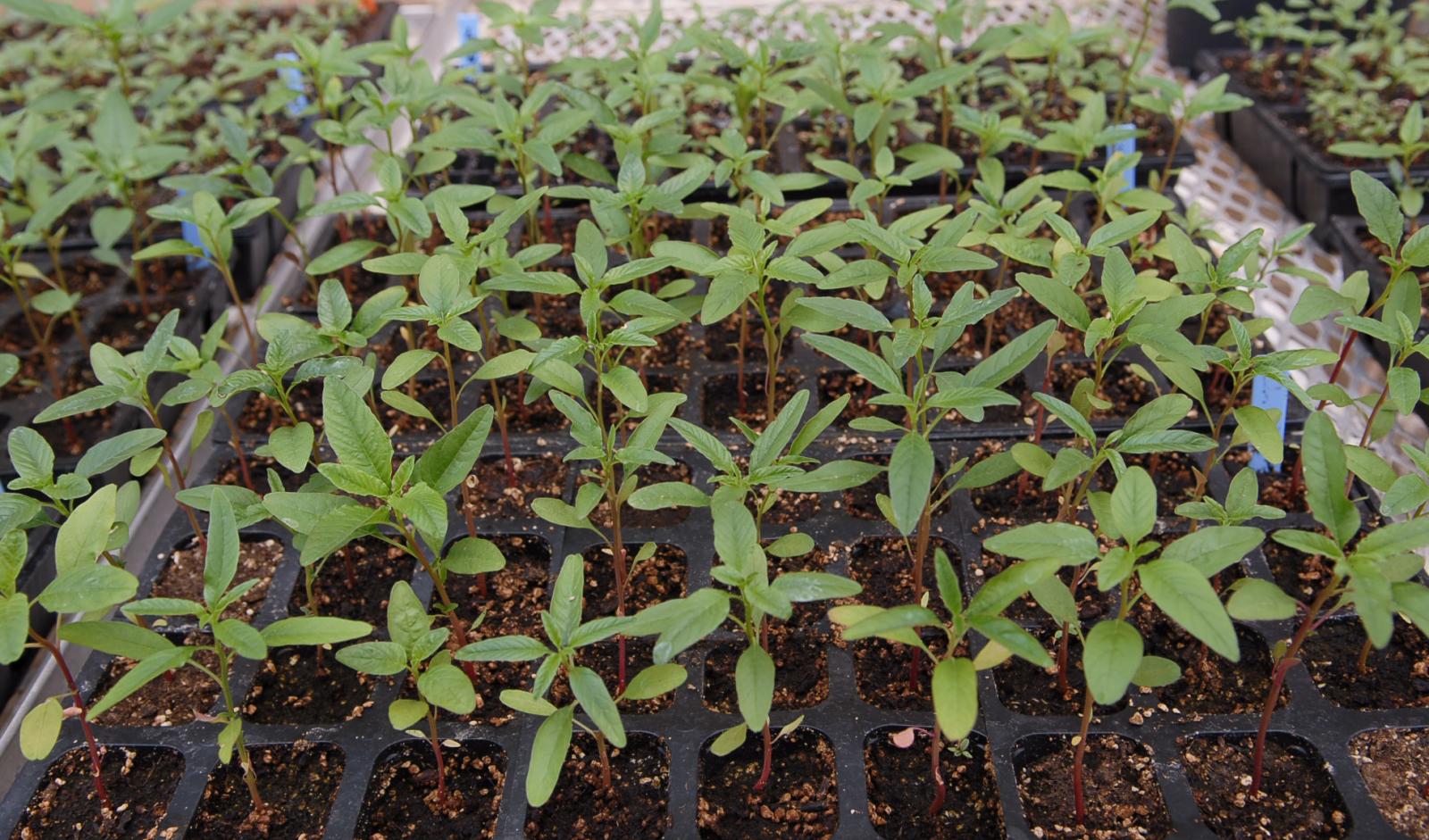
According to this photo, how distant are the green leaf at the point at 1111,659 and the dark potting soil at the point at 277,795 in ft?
2.83

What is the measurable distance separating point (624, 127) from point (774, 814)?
1.14 metres

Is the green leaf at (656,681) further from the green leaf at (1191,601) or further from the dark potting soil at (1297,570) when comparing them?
the dark potting soil at (1297,570)

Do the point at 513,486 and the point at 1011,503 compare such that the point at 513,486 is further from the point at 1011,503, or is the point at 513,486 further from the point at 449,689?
the point at 1011,503

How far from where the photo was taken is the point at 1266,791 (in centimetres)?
126

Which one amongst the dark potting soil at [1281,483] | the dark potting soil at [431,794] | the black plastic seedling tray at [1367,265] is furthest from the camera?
the black plastic seedling tray at [1367,265]

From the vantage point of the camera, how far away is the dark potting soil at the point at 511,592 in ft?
4.85

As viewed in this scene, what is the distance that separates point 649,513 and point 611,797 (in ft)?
1.60

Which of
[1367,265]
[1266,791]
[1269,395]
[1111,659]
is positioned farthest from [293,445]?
[1367,265]

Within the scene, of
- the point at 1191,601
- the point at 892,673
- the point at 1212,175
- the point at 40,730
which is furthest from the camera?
the point at 1212,175

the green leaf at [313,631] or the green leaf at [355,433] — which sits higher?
the green leaf at [355,433]

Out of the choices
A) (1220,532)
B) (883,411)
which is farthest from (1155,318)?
(883,411)

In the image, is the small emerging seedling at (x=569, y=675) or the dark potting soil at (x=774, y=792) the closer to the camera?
the small emerging seedling at (x=569, y=675)

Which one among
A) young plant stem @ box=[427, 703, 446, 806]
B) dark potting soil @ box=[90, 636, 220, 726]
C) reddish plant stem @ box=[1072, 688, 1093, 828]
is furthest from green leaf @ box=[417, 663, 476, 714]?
reddish plant stem @ box=[1072, 688, 1093, 828]

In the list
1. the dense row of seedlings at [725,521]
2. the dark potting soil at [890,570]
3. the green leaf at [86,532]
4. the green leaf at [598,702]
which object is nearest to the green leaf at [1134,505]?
the dense row of seedlings at [725,521]
